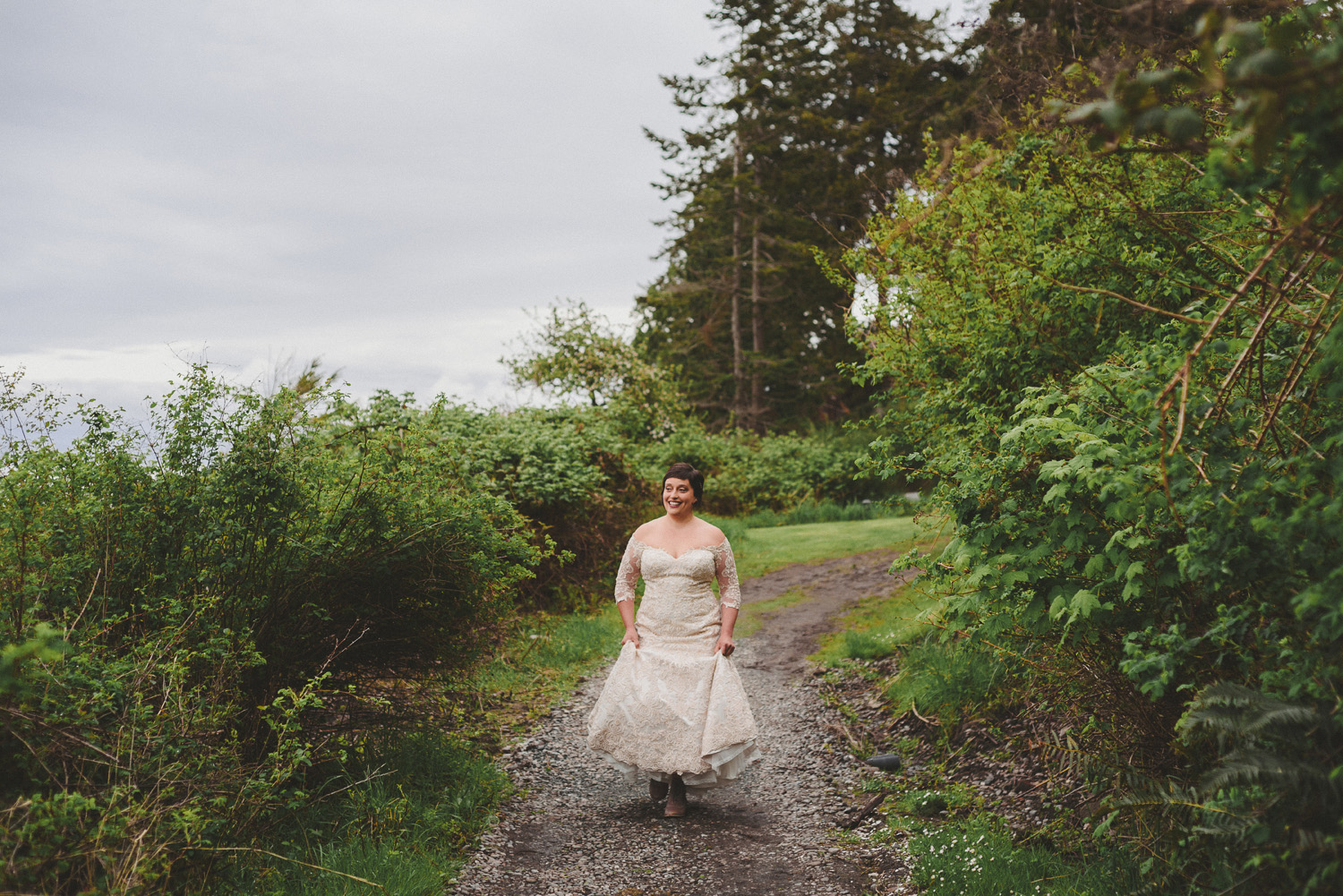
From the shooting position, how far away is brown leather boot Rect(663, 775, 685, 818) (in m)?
5.39

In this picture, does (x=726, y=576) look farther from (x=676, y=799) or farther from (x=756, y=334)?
(x=756, y=334)

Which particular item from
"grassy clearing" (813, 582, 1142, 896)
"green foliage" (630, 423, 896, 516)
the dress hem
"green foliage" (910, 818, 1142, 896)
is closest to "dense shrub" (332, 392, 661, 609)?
"grassy clearing" (813, 582, 1142, 896)

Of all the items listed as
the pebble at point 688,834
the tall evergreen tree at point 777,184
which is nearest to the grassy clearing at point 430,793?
the pebble at point 688,834

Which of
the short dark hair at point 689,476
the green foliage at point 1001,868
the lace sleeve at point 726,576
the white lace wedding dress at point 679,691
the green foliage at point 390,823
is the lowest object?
the green foliage at point 1001,868

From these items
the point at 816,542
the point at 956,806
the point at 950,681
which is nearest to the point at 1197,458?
the point at 956,806

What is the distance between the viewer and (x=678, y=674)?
5.43m

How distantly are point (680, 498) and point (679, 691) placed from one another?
1223 millimetres

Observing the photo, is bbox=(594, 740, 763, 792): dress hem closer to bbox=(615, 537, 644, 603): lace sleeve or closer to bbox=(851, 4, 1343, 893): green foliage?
bbox=(615, 537, 644, 603): lace sleeve

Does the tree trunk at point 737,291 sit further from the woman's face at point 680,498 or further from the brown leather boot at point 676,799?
the brown leather boot at point 676,799

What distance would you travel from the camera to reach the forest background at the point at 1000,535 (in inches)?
101

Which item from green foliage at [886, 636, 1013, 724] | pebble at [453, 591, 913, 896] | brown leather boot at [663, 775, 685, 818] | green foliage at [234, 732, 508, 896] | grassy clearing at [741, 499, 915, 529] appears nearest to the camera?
green foliage at [234, 732, 508, 896]

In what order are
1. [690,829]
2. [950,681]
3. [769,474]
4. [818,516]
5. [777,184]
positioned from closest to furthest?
[690,829] → [950,681] → [818,516] → [769,474] → [777,184]

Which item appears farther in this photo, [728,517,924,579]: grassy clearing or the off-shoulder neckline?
[728,517,924,579]: grassy clearing

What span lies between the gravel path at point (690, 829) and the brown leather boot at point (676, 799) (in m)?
0.05
